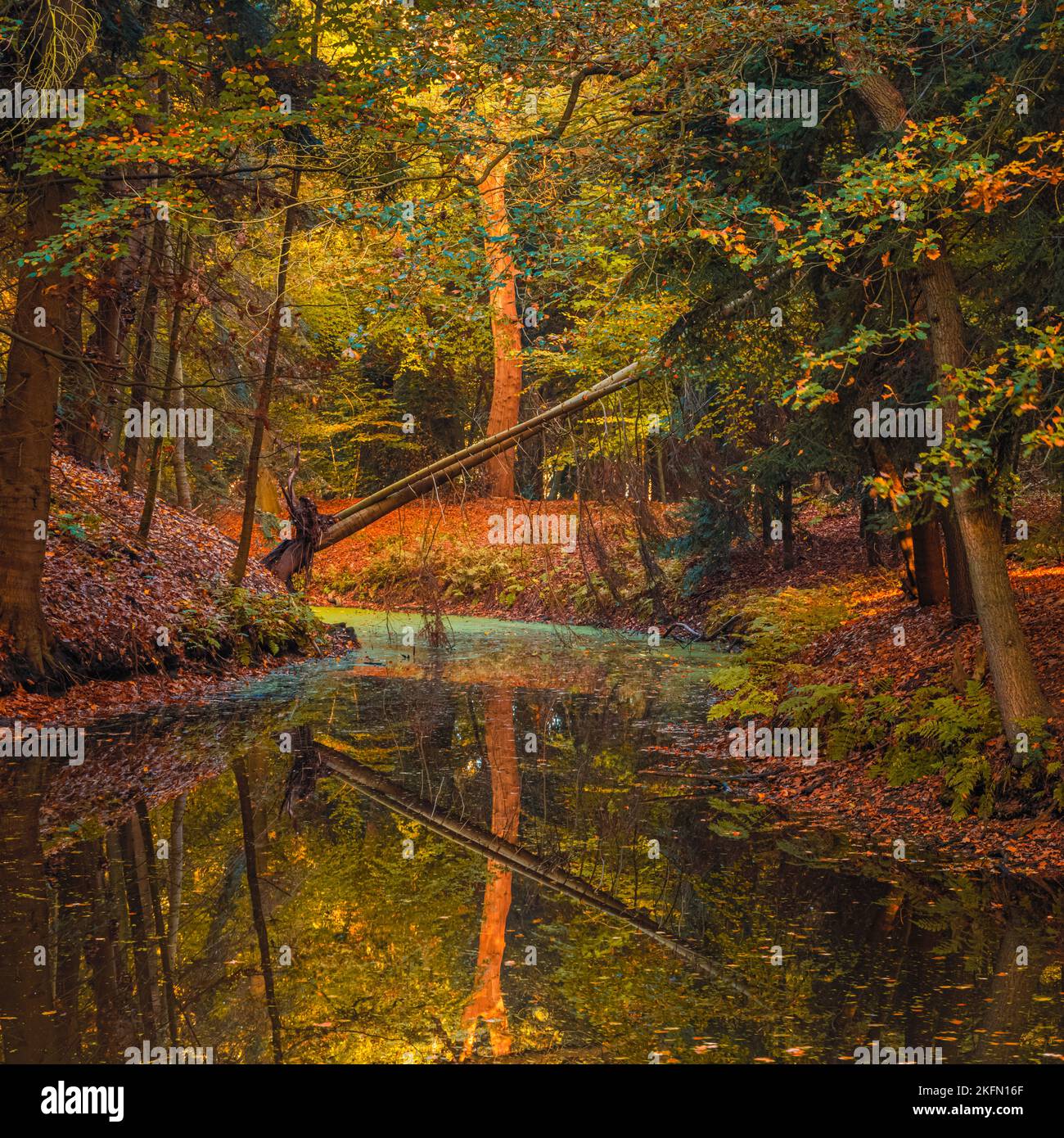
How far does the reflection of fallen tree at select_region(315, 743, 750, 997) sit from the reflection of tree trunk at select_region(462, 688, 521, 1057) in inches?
6.4

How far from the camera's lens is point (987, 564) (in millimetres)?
9008

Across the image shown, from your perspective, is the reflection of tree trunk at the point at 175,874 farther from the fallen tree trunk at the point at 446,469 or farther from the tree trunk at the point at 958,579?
the tree trunk at the point at 958,579

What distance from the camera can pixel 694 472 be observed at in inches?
867

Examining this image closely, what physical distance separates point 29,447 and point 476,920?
927cm

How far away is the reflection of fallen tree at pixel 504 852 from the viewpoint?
621 cm

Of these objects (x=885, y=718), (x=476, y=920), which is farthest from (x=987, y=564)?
(x=476, y=920)

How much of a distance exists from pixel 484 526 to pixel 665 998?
2720cm

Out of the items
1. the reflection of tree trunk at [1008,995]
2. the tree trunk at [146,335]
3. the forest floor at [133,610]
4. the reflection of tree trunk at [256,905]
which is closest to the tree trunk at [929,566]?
the reflection of tree trunk at [1008,995]

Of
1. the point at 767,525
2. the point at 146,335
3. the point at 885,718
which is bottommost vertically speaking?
the point at 885,718

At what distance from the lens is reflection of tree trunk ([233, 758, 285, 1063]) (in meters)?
5.14

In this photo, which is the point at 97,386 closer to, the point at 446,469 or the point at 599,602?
the point at 446,469

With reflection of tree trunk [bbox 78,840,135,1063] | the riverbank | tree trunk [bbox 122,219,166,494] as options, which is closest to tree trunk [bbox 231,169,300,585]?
the riverbank
